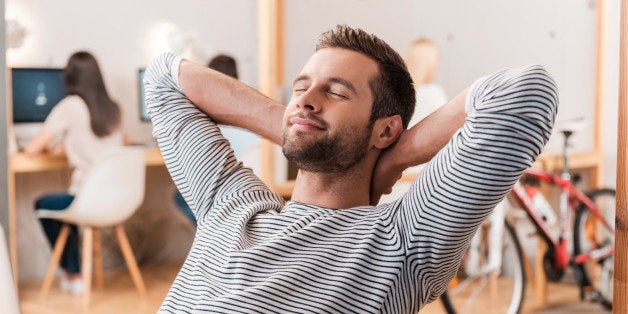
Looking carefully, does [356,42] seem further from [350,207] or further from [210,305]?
[210,305]

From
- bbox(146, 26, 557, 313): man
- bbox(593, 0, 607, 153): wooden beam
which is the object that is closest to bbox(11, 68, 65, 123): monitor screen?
bbox(146, 26, 557, 313): man

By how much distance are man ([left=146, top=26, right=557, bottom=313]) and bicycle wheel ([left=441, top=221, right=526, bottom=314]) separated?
2.14 meters

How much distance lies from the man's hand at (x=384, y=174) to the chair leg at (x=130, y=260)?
179cm

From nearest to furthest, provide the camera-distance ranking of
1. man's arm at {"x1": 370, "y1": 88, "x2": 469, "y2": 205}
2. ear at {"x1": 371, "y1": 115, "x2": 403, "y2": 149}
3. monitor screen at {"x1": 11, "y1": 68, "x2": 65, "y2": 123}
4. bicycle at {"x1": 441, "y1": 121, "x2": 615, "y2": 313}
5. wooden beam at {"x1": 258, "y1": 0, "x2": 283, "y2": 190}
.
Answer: man's arm at {"x1": 370, "y1": 88, "x2": 469, "y2": 205} < ear at {"x1": 371, "y1": 115, "x2": 403, "y2": 149} < monitor screen at {"x1": 11, "y1": 68, "x2": 65, "y2": 123} < wooden beam at {"x1": 258, "y1": 0, "x2": 283, "y2": 190} < bicycle at {"x1": 441, "y1": 121, "x2": 615, "y2": 313}

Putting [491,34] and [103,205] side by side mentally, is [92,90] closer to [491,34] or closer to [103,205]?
[103,205]

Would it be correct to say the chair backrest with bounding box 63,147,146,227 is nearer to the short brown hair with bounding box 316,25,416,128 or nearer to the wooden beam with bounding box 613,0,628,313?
the short brown hair with bounding box 316,25,416,128

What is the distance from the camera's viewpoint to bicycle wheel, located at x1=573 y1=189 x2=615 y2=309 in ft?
11.9

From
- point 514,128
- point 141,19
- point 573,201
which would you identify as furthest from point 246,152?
point 514,128

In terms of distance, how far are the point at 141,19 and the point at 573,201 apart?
201cm

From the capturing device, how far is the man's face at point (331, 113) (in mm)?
1259

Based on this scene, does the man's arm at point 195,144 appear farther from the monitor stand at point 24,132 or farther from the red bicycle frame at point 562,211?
the red bicycle frame at point 562,211

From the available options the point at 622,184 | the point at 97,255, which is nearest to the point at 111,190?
the point at 97,255

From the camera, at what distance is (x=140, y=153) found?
3.01 meters

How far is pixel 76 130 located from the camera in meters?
2.87
